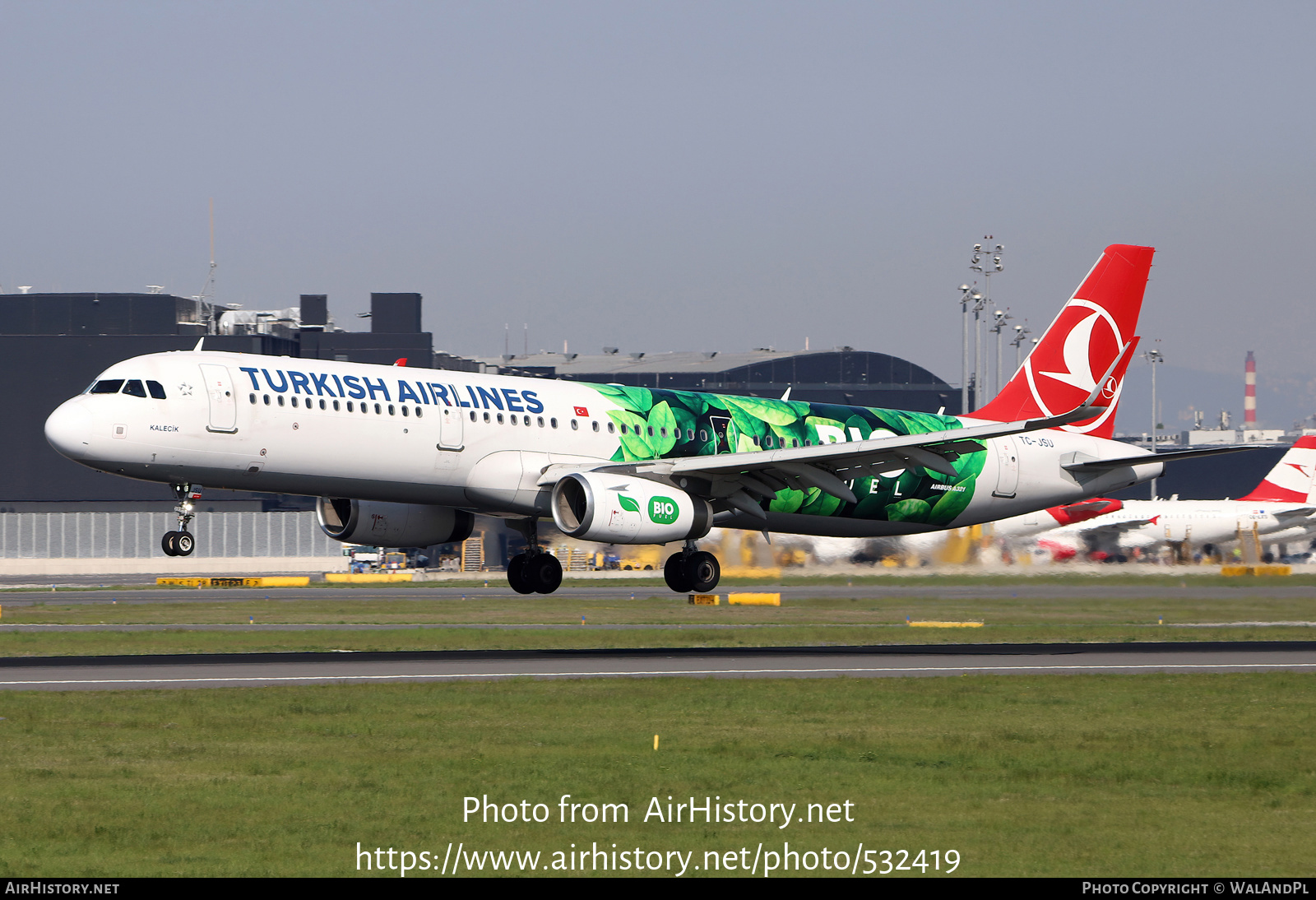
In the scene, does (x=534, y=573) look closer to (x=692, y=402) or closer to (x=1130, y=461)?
(x=692, y=402)

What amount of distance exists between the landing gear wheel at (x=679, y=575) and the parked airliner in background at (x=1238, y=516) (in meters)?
28.8

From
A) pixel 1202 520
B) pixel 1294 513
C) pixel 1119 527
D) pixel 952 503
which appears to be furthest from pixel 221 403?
pixel 1294 513

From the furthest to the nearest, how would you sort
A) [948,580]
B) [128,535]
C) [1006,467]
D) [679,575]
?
[128,535] < [948,580] < [1006,467] < [679,575]

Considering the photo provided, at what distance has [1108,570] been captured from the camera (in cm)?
5541

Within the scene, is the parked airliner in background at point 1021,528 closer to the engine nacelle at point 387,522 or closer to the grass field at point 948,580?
the grass field at point 948,580

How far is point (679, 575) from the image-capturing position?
39.9 m

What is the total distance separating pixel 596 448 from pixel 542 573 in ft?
13.4

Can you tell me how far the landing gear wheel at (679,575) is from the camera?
39781mm

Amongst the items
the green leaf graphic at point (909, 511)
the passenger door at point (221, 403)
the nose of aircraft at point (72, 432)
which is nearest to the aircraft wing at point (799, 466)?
the green leaf graphic at point (909, 511)

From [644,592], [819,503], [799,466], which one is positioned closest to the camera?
[799,466]

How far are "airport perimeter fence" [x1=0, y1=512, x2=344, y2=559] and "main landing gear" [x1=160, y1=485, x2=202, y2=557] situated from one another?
6889 centimetres

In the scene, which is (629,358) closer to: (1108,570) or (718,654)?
(1108,570)

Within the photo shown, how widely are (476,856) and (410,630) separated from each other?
2998 centimetres

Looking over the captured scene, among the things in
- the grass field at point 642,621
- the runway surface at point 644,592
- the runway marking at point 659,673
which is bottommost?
the runway marking at point 659,673
